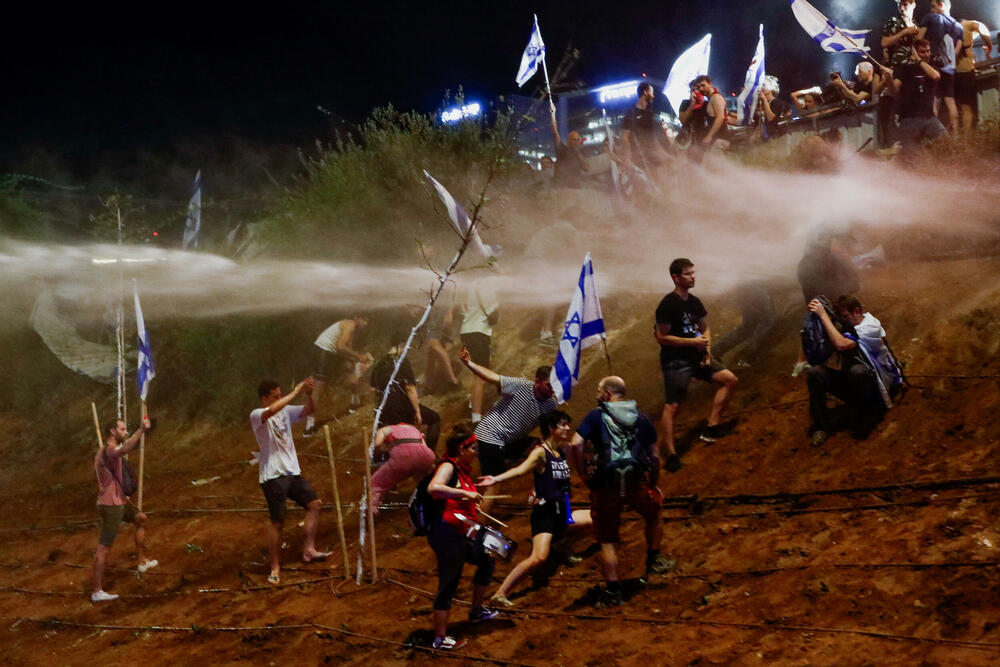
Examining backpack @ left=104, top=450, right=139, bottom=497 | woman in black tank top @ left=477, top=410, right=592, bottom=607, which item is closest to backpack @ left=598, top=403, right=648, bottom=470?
woman in black tank top @ left=477, top=410, right=592, bottom=607

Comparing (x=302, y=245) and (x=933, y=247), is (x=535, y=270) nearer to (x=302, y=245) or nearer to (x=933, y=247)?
(x=302, y=245)

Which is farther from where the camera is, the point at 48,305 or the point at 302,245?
the point at 48,305

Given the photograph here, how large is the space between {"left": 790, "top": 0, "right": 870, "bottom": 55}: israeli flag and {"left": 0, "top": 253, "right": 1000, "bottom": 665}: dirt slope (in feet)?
12.1

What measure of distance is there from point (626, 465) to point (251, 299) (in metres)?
16.1

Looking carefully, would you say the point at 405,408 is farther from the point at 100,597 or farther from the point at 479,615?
the point at 100,597

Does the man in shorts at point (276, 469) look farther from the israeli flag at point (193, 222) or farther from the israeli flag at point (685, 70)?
the israeli flag at point (193, 222)

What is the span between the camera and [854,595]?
22.6 feet

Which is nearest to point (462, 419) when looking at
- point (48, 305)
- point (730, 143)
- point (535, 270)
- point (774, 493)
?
point (535, 270)

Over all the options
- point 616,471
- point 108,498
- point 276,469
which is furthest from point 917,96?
point 108,498

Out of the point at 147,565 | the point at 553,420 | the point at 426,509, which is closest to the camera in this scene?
the point at 426,509

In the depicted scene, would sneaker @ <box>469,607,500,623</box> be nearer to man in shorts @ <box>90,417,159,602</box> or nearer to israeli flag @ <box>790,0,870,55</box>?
man in shorts @ <box>90,417,159,602</box>

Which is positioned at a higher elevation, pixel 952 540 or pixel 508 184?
pixel 508 184

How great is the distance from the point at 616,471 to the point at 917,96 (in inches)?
346

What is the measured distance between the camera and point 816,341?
9344 millimetres
